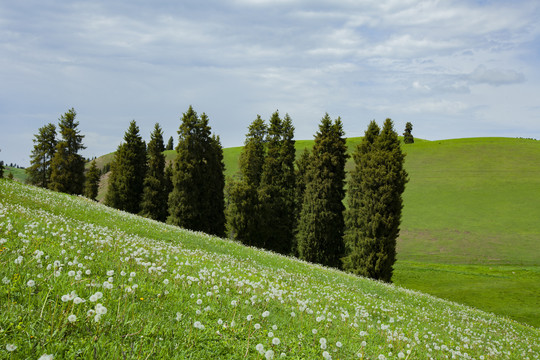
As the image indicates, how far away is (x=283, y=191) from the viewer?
160 ft

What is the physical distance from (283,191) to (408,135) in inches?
4426

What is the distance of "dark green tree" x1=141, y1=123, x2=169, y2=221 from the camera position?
51.6 m

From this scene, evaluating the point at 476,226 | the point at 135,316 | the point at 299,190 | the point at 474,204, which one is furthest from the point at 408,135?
the point at 135,316

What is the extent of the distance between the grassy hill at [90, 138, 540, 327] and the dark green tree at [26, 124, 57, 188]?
59.9 meters

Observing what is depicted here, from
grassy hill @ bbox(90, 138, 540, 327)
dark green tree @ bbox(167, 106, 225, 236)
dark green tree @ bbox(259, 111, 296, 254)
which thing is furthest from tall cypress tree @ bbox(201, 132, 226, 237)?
grassy hill @ bbox(90, 138, 540, 327)

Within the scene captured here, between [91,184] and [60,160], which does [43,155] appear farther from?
[91,184]

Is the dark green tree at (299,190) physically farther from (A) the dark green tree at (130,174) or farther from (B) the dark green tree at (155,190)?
(A) the dark green tree at (130,174)

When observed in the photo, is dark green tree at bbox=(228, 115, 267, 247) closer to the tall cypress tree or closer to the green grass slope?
the tall cypress tree

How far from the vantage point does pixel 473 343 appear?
11797 mm

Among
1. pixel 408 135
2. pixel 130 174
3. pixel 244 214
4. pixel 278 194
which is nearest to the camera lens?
pixel 244 214

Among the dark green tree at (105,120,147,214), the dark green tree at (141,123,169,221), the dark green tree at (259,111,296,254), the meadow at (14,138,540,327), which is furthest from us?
the dark green tree at (105,120,147,214)

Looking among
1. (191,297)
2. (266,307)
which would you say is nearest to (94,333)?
(191,297)

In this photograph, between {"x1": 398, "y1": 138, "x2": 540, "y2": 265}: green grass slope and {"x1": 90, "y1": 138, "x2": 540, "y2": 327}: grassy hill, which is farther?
{"x1": 398, "y1": 138, "x2": 540, "y2": 265}: green grass slope

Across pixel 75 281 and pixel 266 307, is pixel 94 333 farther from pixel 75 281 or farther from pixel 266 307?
pixel 266 307
